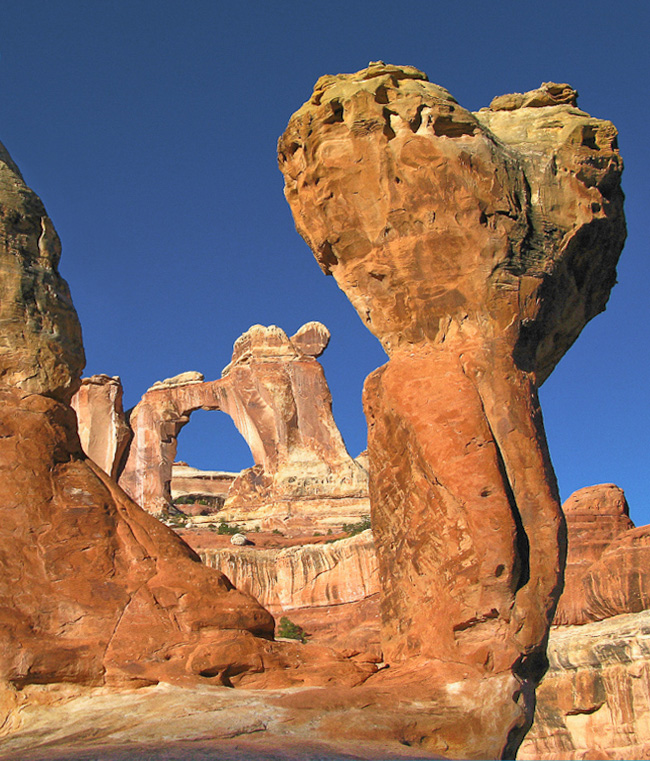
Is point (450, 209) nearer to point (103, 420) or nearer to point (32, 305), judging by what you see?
point (32, 305)

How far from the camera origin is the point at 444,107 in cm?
836

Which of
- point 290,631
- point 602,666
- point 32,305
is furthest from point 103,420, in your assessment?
point 32,305

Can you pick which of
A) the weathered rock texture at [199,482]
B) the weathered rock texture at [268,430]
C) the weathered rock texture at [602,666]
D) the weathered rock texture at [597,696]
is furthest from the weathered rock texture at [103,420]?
the weathered rock texture at [199,482]

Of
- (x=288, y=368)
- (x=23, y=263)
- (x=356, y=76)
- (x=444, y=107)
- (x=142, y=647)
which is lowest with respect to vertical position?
(x=142, y=647)

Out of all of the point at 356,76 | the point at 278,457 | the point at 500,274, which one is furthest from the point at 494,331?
the point at 278,457

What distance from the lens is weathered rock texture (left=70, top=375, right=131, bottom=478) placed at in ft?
96.7

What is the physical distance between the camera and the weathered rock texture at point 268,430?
1320 inches

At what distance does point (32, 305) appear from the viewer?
809cm

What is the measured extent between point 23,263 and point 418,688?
4.82 m

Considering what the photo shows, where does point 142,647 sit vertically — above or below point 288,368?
below

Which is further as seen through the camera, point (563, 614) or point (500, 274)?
point (563, 614)

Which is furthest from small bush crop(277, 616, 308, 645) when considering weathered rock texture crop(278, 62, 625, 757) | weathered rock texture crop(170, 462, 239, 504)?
weathered rock texture crop(170, 462, 239, 504)

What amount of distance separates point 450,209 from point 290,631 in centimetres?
1308

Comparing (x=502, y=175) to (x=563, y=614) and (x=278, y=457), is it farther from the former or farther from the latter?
(x=278, y=457)
